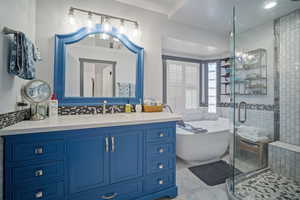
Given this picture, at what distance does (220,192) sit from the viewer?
1.60 meters

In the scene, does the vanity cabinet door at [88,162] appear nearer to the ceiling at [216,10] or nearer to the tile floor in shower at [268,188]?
the tile floor in shower at [268,188]

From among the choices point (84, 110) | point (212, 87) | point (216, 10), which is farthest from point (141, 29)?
point (212, 87)

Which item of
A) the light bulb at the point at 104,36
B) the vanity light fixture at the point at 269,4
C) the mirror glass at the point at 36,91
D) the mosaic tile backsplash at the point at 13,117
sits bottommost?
the mosaic tile backsplash at the point at 13,117

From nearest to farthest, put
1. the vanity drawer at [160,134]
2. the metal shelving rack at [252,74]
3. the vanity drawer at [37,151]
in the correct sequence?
the vanity drawer at [37,151] → the vanity drawer at [160,134] → the metal shelving rack at [252,74]

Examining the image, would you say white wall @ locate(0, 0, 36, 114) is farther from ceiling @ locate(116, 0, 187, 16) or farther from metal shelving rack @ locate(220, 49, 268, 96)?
metal shelving rack @ locate(220, 49, 268, 96)

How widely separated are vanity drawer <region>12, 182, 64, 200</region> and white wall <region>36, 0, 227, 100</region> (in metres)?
1.11

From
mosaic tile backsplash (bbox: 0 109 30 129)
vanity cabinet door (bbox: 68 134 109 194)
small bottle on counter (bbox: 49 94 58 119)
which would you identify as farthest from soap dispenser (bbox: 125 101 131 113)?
mosaic tile backsplash (bbox: 0 109 30 129)

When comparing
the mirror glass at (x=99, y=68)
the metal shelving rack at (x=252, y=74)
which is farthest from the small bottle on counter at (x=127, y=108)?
the metal shelving rack at (x=252, y=74)

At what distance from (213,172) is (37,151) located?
2.27 meters

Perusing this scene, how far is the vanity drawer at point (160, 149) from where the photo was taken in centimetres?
139

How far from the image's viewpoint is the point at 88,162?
115 cm

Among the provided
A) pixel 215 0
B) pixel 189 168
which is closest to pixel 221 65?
pixel 215 0

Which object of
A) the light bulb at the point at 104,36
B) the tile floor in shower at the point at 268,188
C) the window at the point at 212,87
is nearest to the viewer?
the tile floor in shower at the point at 268,188

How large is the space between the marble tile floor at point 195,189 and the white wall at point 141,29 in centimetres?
126
